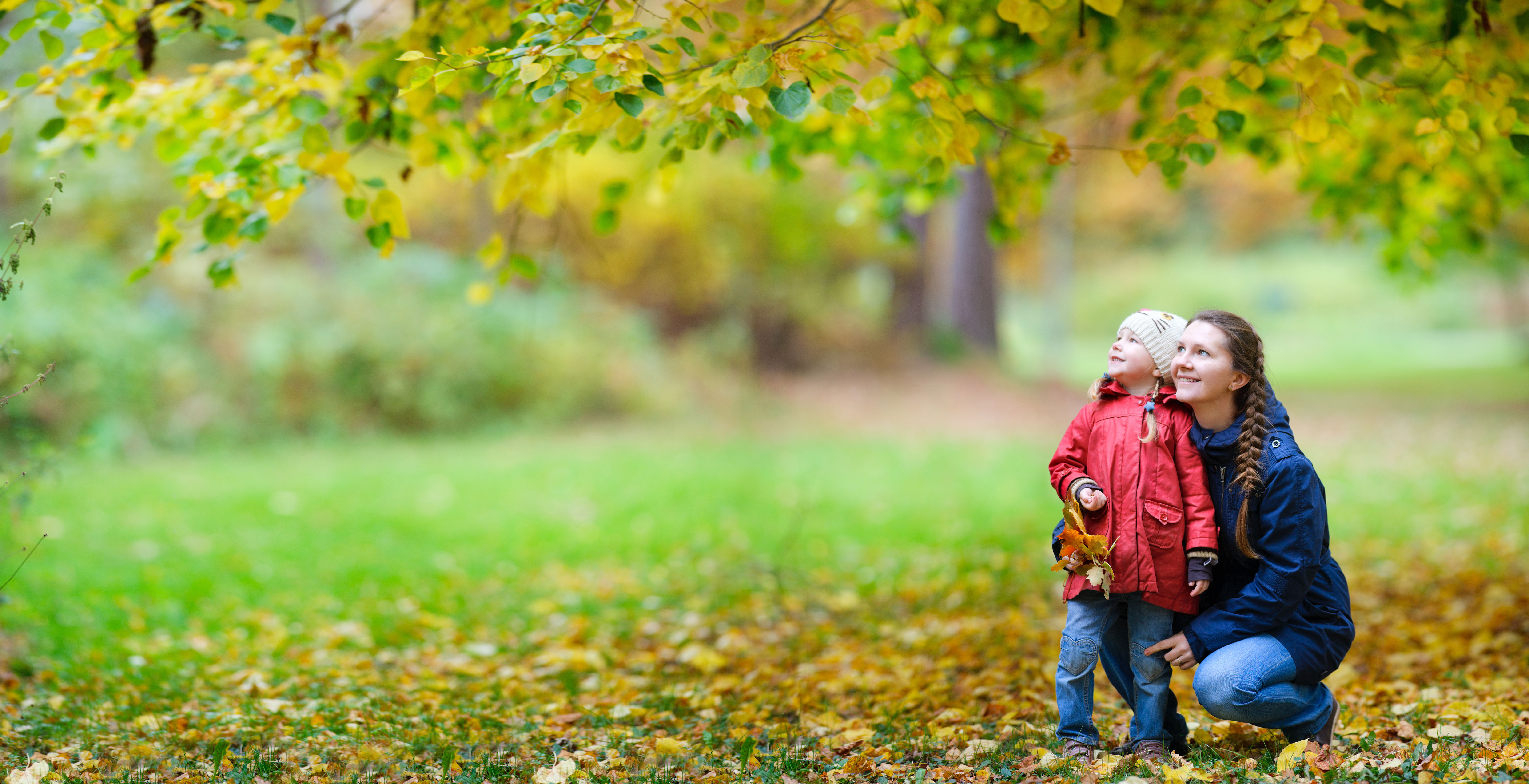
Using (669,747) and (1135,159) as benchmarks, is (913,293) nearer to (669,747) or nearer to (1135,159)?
(1135,159)

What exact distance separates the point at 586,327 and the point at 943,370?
18.5 feet

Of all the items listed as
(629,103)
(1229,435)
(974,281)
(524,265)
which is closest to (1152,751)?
(1229,435)

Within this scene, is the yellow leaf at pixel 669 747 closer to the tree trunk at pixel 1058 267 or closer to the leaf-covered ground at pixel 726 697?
the leaf-covered ground at pixel 726 697

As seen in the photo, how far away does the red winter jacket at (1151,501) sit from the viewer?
2781mm

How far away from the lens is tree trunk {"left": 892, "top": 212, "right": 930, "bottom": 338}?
1736 cm

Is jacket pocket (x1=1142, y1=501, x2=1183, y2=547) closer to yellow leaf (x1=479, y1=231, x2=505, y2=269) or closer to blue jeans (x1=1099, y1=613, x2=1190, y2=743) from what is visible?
blue jeans (x1=1099, y1=613, x2=1190, y2=743)

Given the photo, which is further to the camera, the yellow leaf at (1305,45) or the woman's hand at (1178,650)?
the yellow leaf at (1305,45)

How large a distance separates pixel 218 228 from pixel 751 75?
2.01 meters

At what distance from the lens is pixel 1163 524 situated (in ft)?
9.11

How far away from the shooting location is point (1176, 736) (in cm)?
308

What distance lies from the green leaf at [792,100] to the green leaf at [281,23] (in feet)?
6.49

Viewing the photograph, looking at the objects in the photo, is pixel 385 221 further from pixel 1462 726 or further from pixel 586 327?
pixel 586 327

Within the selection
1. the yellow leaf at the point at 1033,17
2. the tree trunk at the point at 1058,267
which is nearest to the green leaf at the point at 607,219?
the yellow leaf at the point at 1033,17

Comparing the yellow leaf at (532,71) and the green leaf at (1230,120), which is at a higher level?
the yellow leaf at (532,71)
